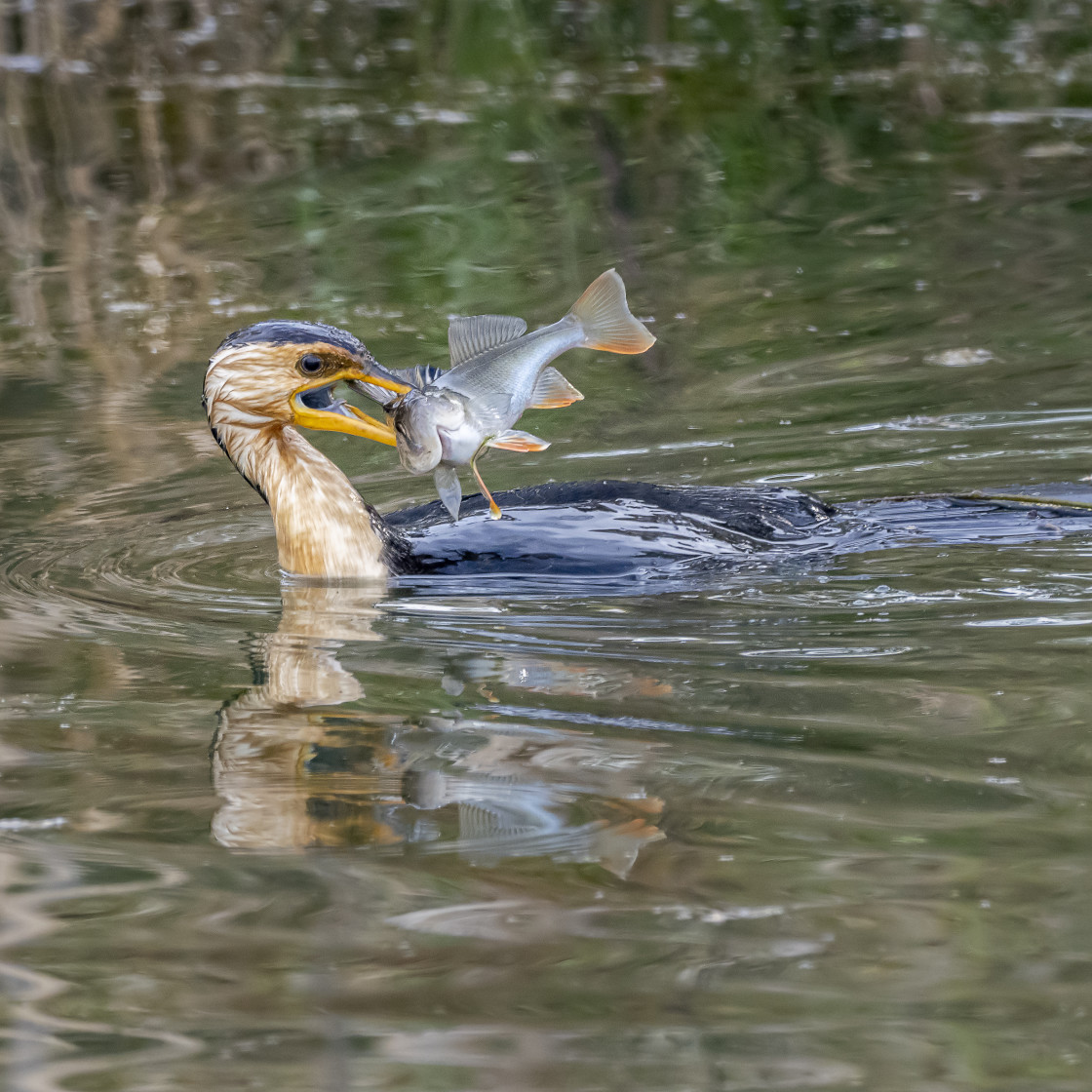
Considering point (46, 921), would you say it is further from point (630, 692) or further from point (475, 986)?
point (630, 692)

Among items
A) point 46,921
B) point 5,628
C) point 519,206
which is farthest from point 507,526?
point 519,206

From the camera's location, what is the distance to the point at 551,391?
14.6 ft

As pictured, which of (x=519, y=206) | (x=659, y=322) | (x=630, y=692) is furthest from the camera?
(x=519, y=206)

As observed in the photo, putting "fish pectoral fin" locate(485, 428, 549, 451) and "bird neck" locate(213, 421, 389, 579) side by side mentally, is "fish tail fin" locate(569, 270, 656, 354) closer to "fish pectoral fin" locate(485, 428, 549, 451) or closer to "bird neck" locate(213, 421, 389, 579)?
"fish pectoral fin" locate(485, 428, 549, 451)

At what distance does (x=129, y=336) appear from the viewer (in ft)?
27.0

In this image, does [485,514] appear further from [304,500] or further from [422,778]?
[422,778]

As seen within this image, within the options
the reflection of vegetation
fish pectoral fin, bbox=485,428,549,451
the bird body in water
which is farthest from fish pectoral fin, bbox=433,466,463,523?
the reflection of vegetation

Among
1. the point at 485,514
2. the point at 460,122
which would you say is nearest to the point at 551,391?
the point at 485,514

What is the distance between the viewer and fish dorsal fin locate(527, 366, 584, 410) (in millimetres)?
4410

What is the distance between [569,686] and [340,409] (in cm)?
141

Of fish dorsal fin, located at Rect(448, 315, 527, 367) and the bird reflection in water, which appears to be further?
fish dorsal fin, located at Rect(448, 315, 527, 367)

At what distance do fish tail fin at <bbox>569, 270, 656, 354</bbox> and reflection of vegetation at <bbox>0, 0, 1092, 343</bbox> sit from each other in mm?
4463

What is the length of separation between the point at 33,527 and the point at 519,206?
16.5 ft

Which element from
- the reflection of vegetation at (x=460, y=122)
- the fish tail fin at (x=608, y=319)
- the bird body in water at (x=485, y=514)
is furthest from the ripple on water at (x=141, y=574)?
the reflection of vegetation at (x=460, y=122)
